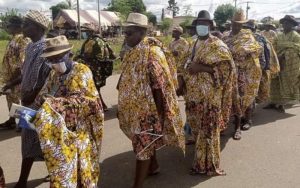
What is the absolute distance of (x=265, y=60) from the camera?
771 centimetres

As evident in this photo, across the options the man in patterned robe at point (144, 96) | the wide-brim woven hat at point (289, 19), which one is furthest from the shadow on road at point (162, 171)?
the wide-brim woven hat at point (289, 19)

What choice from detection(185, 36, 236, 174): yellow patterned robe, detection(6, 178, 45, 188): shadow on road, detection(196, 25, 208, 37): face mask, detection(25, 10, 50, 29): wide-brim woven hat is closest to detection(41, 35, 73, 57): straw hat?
detection(25, 10, 50, 29): wide-brim woven hat

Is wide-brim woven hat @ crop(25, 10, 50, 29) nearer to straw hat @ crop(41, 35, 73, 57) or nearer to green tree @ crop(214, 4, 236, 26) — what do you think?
straw hat @ crop(41, 35, 73, 57)

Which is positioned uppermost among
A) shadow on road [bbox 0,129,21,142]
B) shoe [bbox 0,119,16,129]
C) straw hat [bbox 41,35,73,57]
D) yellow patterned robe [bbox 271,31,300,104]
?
straw hat [bbox 41,35,73,57]

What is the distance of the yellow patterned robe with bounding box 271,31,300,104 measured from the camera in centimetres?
874

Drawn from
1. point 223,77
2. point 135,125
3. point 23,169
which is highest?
point 223,77

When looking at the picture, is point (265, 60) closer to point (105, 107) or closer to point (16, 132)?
point (105, 107)

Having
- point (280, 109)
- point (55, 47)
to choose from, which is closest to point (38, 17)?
point (55, 47)

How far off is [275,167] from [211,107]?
1206 mm

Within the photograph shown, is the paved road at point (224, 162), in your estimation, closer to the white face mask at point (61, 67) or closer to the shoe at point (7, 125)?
the shoe at point (7, 125)

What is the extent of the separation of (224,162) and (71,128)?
2.59 meters

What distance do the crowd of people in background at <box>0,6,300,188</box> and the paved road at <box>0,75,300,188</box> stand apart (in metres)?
0.21

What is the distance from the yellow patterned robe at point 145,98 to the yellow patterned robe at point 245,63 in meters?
2.76

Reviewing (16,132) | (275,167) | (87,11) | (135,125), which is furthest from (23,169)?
(87,11)
